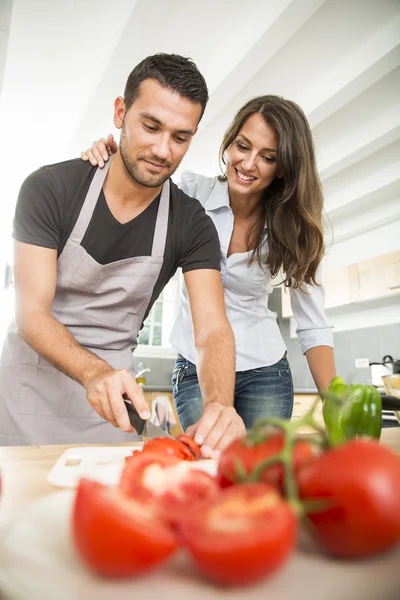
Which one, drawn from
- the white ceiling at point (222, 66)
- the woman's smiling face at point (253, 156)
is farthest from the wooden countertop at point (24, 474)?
the white ceiling at point (222, 66)

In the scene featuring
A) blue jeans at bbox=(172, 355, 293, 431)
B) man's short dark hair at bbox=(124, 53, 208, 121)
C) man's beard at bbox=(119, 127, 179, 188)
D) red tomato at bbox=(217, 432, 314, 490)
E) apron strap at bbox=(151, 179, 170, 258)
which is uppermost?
man's short dark hair at bbox=(124, 53, 208, 121)

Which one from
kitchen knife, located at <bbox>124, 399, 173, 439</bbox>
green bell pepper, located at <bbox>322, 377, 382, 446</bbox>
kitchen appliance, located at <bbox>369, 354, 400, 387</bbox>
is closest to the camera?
green bell pepper, located at <bbox>322, 377, 382, 446</bbox>

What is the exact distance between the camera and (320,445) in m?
0.37

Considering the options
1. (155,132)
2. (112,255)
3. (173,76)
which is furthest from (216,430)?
(173,76)

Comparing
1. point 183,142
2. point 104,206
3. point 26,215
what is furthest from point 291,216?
point 26,215

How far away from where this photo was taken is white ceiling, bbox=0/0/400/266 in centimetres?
259

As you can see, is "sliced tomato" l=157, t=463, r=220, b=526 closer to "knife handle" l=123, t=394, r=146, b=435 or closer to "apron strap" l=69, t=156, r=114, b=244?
"knife handle" l=123, t=394, r=146, b=435

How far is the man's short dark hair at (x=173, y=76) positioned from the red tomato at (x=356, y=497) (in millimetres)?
1124

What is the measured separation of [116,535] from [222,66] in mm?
3126

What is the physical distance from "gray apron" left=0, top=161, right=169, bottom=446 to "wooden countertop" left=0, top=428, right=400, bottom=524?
0.37 m

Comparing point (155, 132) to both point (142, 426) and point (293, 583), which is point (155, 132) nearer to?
point (142, 426)

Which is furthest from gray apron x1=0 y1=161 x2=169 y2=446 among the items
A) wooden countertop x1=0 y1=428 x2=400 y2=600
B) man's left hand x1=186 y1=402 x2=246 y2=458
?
wooden countertop x1=0 y1=428 x2=400 y2=600

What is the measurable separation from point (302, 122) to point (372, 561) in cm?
141

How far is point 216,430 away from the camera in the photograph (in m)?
0.82
